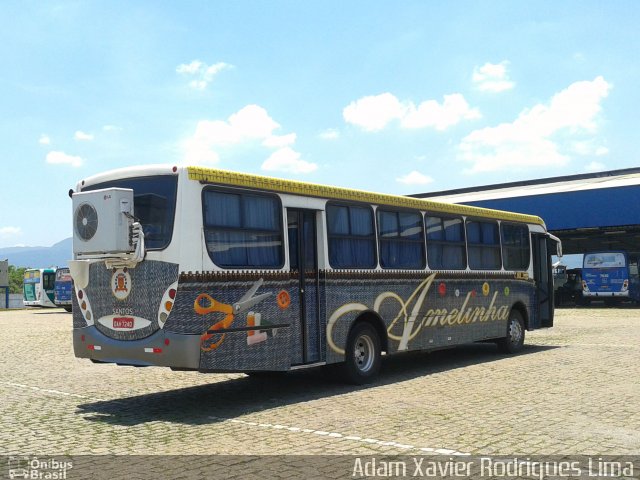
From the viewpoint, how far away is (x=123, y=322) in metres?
9.41

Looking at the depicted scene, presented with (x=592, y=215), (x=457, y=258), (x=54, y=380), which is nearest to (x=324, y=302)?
(x=457, y=258)

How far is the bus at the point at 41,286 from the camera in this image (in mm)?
47281

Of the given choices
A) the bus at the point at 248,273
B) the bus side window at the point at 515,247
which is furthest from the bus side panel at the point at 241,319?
the bus side window at the point at 515,247

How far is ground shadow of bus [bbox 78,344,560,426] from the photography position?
9164 millimetres

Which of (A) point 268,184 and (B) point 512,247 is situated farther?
(B) point 512,247

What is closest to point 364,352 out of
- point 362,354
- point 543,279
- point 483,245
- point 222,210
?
point 362,354

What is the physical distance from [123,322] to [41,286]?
41083 mm

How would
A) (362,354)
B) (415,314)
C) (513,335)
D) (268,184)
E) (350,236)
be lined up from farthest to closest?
(513,335) → (415,314) → (362,354) → (350,236) → (268,184)

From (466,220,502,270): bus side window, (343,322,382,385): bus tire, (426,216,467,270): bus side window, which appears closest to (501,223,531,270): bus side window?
(466,220,502,270): bus side window

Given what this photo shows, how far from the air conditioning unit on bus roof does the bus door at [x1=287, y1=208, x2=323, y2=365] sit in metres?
2.40

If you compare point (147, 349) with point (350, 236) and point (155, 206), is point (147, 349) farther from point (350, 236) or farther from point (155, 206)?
point (350, 236)

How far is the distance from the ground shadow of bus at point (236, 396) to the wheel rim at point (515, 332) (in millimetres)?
1511

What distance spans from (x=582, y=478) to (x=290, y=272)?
533 centimetres

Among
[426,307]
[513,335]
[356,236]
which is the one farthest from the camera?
[513,335]
